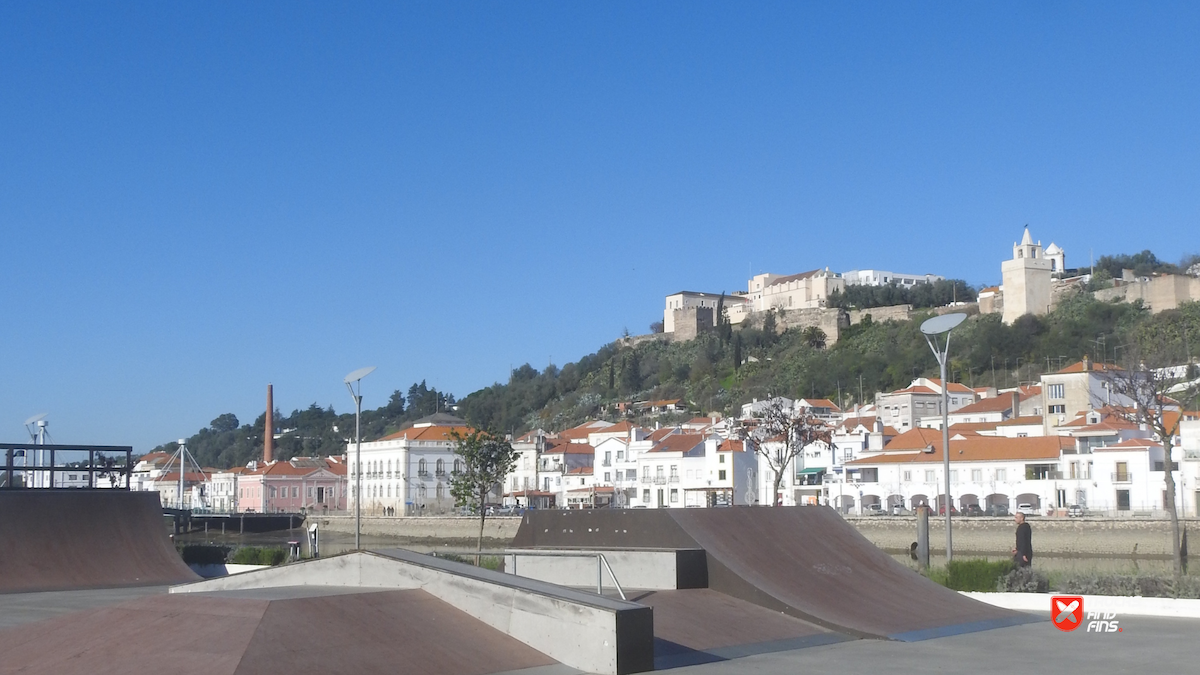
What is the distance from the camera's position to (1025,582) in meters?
15.7

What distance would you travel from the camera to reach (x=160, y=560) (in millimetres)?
23391

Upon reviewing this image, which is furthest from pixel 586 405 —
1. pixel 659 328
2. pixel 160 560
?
pixel 160 560

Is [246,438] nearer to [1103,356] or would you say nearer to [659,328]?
[659,328]

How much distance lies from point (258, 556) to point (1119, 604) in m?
19.7

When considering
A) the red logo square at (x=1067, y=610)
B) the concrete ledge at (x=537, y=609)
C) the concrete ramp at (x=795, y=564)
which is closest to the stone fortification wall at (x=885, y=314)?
the red logo square at (x=1067, y=610)

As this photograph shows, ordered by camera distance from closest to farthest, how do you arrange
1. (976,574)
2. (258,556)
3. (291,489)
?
(976,574)
(258,556)
(291,489)

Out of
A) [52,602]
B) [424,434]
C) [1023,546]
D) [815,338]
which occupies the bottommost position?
[52,602]

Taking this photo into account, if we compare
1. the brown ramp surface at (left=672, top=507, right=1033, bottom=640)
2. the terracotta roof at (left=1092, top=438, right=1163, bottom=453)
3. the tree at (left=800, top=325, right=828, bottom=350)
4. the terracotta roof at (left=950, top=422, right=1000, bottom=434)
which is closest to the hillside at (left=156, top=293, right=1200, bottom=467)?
the tree at (left=800, top=325, right=828, bottom=350)

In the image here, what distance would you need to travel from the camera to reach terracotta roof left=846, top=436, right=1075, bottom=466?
54.5m

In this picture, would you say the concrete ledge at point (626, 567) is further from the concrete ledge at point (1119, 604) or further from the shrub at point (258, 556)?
the shrub at point (258, 556)

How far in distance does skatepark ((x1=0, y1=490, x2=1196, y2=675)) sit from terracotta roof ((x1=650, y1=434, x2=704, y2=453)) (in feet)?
182

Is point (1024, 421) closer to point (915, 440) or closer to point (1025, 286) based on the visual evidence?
point (915, 440)

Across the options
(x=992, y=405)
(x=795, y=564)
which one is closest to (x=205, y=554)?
(x=795, y=564)

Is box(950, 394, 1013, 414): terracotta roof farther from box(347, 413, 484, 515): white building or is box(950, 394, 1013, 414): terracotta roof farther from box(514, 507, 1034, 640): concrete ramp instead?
box(514, 507, 1034, 640): concrete ramp
